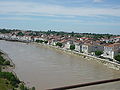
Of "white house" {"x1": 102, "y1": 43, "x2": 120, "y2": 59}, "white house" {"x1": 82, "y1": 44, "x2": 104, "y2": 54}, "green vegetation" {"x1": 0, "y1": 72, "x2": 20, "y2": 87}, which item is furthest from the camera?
"white house" {"x1": 82, "y1": 44, "x2": 104, "y2": 54}

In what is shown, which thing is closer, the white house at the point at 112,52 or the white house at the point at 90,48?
the white house at the point at 112,52

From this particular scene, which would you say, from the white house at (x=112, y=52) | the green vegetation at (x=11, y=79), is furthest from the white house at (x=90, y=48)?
the green vegetation at (x=11, y=79)

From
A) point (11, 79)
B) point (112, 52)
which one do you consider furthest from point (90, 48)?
point (11, 79)

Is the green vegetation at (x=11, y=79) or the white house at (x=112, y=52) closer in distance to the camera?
the green vegetation at (x=11, y=79)

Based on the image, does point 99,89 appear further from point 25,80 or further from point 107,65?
point 107,65

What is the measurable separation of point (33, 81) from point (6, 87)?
1.15 meters

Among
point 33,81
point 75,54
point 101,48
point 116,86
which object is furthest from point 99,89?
point 101,48

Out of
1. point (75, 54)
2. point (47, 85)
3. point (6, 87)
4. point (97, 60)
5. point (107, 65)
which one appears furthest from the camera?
point (75, 54)

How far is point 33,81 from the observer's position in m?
5.65

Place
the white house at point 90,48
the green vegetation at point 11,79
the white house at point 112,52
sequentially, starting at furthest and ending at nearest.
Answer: the white house at point 90,48, the white house at point 112,52, the green vegetation at point 11,79

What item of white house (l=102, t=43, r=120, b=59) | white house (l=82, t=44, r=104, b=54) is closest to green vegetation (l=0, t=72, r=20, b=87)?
white house (l=102, t=43, r=120, b=59)

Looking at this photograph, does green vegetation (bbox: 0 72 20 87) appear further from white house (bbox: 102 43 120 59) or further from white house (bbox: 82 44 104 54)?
white house (bbox: 82 44 104 54)

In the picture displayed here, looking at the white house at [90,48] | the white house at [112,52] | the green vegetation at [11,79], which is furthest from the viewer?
the white house at [90,48]

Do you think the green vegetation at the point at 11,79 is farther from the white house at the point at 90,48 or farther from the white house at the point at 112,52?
the white house at the point at 90,48
